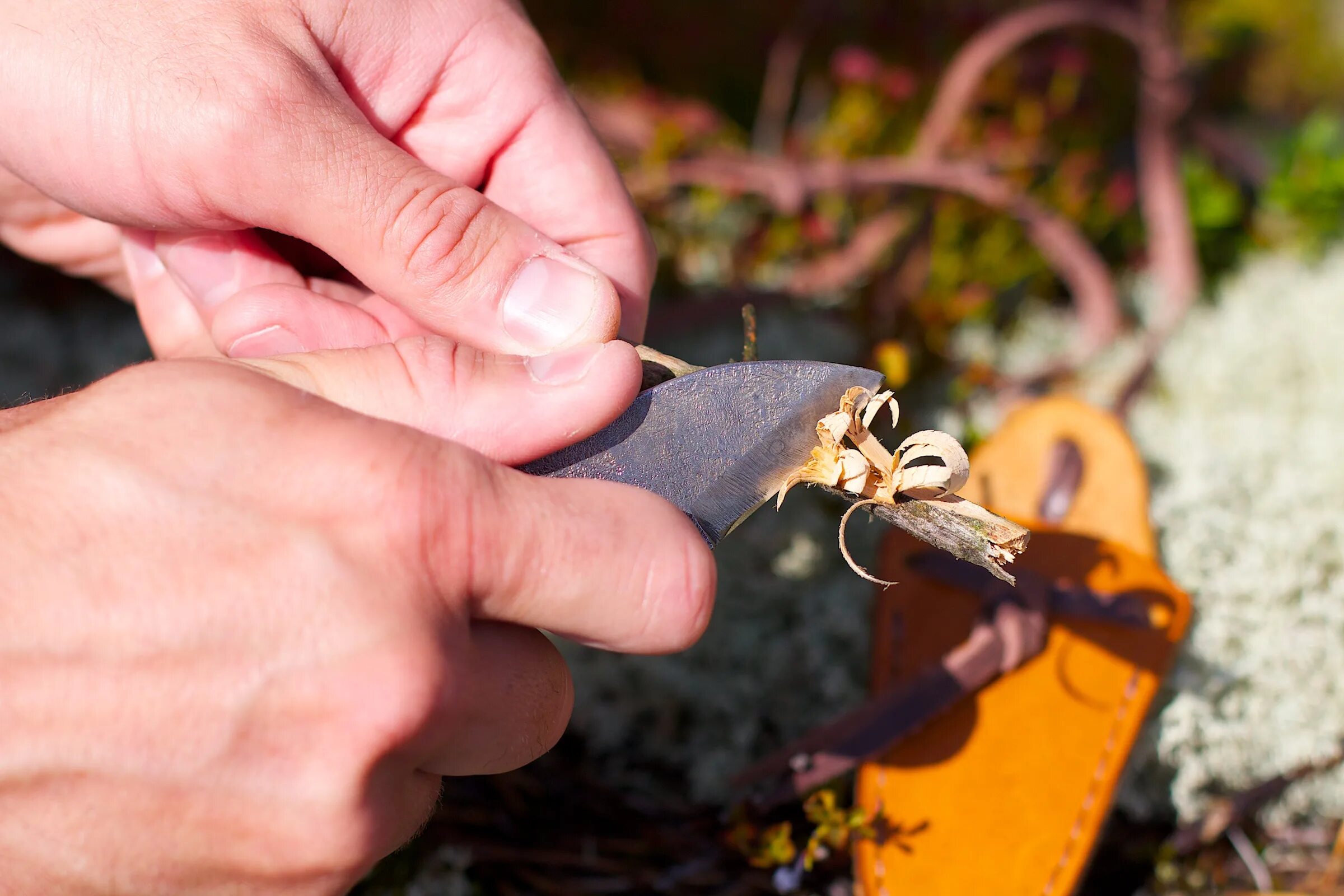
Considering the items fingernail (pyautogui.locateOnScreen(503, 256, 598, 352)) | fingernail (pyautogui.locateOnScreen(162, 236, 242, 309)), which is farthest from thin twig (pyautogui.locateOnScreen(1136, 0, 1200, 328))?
fingernail (pyautogui.locateOnScreen(162, 236, 242, 309))

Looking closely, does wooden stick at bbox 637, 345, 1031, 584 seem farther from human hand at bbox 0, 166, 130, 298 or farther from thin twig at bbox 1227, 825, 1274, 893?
human hand at bbox 0, 166, 130, 298

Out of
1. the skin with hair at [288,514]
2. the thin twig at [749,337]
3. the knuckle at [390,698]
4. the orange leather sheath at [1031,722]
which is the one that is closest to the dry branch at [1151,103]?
the orange leather sheath at [1031,722]

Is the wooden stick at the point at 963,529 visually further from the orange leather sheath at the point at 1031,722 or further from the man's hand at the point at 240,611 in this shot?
the orange leather sheath at the point at 1031,722

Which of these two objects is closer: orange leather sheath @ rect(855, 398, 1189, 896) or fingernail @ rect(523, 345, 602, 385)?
fingernail @ rect(523, 345, 602, 385)

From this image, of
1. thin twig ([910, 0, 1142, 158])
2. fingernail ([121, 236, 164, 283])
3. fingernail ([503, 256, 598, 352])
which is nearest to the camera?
fingernail ([503, 256, 598, 352])

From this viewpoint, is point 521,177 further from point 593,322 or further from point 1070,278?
point 1070,278

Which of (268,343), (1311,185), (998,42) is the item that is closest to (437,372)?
(268,343)

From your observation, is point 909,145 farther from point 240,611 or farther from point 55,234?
point 240,611

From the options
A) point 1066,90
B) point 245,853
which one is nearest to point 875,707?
point 245,853
